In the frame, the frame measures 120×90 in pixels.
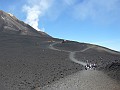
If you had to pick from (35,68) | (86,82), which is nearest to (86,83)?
(86,82)

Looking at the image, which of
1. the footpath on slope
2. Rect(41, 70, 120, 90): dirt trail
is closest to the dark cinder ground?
the footpath on slope

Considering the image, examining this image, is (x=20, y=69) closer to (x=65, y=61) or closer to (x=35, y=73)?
(x=35, y=73)

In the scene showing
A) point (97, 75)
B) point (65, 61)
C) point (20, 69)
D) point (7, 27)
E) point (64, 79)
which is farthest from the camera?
point (7, 27)

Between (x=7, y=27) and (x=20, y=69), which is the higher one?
(x=7, y=27)

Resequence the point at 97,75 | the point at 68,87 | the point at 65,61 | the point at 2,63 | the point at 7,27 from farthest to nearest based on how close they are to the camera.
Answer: the point at 7,27 < the point at 65,61 < the point at 2,63 < the point at 97,75 < the point at 68,87

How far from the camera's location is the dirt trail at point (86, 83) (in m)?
44.9

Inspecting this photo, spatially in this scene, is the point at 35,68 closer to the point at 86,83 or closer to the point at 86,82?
the point at 86,82

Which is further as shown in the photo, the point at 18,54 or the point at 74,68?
the point at 18,54

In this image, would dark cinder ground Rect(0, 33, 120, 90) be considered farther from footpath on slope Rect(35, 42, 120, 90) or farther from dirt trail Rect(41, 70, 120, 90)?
dirt trail Rect(41, 70, 120, 90)

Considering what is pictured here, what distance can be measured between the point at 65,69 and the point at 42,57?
16.8 m

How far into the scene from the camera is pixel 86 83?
156ft

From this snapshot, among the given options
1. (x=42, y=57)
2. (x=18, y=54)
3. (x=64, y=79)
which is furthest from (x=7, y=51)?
(x=64, y=79)

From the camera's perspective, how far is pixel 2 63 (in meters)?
66.9

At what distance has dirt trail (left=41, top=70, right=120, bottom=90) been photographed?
147 ft
